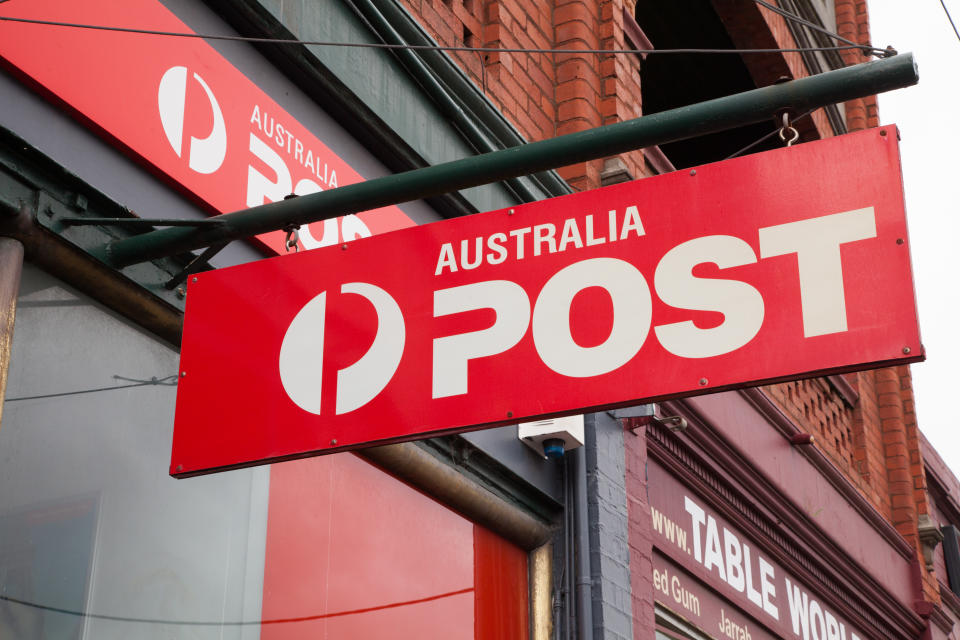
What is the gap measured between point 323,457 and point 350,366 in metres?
1.76

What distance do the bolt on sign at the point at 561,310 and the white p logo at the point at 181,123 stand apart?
98cm

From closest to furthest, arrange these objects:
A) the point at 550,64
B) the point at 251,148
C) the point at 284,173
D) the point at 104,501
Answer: the point at 104,501 < the point at 251,148 < the point at 284,173 < the point at 550,64

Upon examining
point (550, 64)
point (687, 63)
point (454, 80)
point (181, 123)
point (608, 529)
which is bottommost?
point (608, 529)

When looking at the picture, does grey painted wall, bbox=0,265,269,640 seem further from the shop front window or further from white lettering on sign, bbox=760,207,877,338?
white lettering on sign, bbox=760,207,877,338

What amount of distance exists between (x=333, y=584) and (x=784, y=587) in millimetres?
5493

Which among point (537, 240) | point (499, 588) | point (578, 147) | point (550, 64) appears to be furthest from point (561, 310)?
A: point (550, 64)

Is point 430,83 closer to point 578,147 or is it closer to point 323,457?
point 323,457

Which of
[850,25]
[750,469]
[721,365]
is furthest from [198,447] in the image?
[850,25]

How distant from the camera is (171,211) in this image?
502 cm

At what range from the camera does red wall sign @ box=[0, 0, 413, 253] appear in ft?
15.0

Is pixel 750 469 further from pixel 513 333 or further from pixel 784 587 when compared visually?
pixel 513 333

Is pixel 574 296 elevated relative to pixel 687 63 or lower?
lower

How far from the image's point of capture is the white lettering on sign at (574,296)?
3.68 m

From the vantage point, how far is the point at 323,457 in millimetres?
5766
